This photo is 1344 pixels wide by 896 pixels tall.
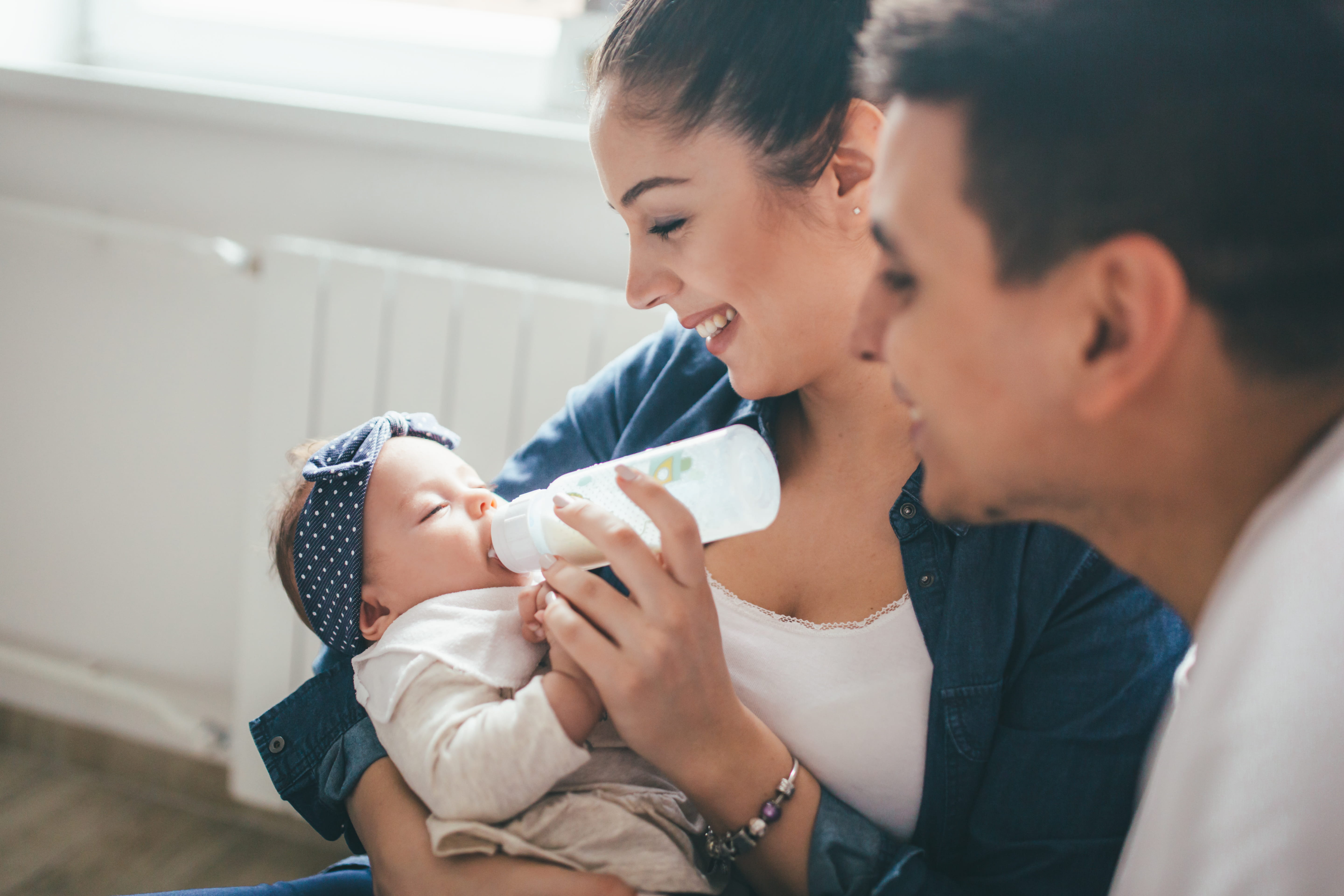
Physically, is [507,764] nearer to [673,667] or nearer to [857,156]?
[673,667]

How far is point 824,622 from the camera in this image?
95cm

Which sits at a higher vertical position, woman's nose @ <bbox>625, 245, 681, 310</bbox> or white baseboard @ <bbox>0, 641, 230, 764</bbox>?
woman's nose @ <bbox>625, 245, 681, 310</bbox>

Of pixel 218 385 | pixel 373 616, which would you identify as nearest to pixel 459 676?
pixel 373 616

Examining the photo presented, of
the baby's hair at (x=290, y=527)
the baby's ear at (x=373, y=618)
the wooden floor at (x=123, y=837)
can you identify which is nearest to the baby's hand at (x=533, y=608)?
the baby's ear at (x=373, y=618)

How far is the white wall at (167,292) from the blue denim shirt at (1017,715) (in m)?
0.91

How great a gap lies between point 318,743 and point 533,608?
318 mm

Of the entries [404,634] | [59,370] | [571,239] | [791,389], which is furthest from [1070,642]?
[59,370]

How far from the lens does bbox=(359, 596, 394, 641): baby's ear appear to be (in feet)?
3.41

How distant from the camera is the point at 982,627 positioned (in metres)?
0.89

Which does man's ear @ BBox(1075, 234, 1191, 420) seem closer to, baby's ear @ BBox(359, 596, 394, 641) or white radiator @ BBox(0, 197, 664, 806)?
baby's ear @ BBox(359, 596, 394, 641)

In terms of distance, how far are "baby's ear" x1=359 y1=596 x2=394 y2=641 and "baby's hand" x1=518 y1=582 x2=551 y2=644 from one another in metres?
0.16

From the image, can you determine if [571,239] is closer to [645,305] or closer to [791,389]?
[645,305]

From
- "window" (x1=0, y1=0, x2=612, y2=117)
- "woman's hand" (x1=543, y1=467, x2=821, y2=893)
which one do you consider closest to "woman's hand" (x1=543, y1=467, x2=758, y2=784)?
"woman's hand" (x1=543, y1=467, x2=821, y2=893)

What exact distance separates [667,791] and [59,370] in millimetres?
1647
